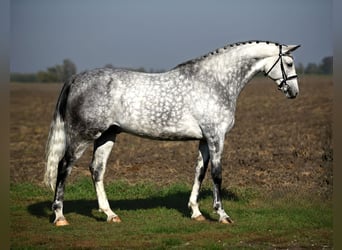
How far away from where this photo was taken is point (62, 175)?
766 centimetres

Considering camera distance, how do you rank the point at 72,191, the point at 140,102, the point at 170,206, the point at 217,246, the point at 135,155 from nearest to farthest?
1. the point at 217,246
2. the point at 140,102
3. the point at 170,206
4. the point at 72,191
5. the point at 135,155

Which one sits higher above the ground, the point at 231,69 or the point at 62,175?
the point at 231,69

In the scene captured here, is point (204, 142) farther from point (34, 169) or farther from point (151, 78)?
point (34, 169)

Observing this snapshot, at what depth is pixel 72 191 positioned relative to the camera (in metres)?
10.4

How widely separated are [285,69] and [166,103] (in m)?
1.86

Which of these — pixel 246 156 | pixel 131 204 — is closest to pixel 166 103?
pixel 131 204

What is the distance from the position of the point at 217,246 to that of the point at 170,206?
107 inches

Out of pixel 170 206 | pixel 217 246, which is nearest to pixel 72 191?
pixel 170 206

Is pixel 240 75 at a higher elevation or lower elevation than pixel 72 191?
higher

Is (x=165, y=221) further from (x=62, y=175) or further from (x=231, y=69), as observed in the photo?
(x=231, y=69)

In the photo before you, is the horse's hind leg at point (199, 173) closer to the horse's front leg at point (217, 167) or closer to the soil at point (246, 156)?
the horse's front leg at point (217, 167)

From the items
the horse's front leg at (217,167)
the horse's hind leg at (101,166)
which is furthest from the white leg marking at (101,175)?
the horse's front leg at (217,167)

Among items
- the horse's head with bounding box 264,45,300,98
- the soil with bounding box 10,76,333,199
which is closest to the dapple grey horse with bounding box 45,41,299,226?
the horse's head with bounding box 264,45,300,98

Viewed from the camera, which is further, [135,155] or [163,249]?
[135,155]
